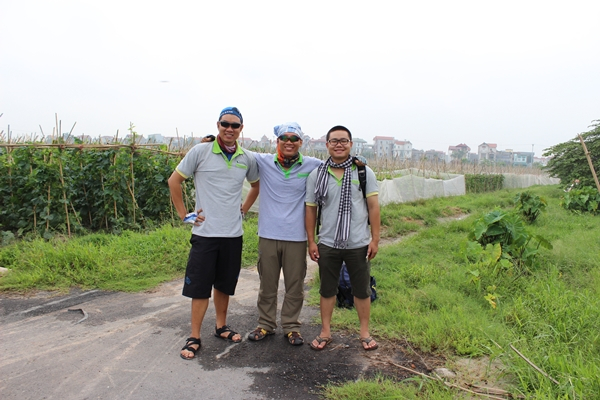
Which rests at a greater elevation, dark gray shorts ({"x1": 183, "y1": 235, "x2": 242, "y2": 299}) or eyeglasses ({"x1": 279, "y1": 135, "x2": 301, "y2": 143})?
eyeglasses ({"x1": 279, "y1": 135, "x2": 301, "y2": 143})

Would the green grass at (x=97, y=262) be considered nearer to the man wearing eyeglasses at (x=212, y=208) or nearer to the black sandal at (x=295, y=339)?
the man wearing eyeglasses at (x=212, y=208)

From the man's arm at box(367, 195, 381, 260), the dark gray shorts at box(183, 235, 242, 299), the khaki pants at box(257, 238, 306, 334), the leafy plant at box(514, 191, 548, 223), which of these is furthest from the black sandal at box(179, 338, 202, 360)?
the leafy plant at box(514, 191, 548, 223)

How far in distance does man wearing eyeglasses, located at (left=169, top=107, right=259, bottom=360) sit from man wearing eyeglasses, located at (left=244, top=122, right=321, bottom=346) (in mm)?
204

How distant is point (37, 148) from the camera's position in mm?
7172

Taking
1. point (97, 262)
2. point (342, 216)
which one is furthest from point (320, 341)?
point (97, 262)

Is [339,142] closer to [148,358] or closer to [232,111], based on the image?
[232,111]

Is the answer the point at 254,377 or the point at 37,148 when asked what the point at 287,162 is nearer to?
the point at 254,377

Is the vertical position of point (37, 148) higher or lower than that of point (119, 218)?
higher

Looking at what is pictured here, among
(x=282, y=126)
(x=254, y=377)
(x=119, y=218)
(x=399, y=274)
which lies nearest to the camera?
(x=254, y=377)

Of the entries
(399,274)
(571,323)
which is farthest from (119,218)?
(571,323)

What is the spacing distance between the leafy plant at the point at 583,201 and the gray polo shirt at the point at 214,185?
11.6m

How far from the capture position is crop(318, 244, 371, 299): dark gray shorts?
3342mm

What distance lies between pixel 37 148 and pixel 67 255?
2.66 m

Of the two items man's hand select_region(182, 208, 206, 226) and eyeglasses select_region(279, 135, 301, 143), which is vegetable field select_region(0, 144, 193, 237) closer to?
man's hand select_region(182, 208, 206, 226)
